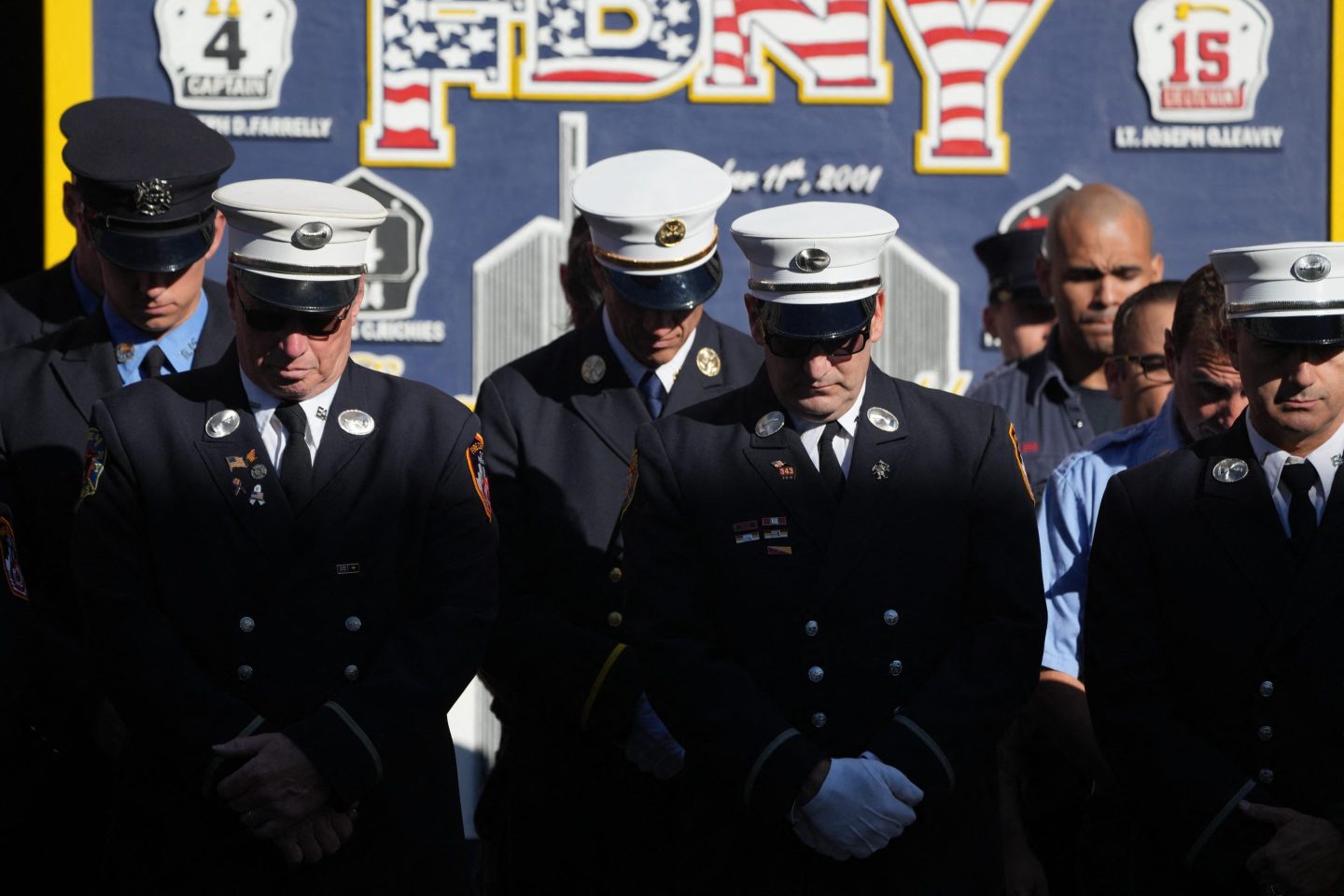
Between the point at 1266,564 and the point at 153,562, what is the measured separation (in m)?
2.09

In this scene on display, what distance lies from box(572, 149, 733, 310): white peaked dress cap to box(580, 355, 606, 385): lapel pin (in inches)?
8.3

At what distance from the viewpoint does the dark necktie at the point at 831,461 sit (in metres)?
3.58

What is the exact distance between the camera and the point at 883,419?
3.63 meters

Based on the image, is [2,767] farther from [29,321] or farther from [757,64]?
[757,64]

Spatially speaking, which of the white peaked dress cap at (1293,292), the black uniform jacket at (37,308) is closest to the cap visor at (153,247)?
the black uniform jacket at (37,308)

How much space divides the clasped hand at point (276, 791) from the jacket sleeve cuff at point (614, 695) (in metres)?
0.65

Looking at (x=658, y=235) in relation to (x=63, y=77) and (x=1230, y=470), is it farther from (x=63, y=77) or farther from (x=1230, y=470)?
(x=63, y=77)

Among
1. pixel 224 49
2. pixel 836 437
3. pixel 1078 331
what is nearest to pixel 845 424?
pixel 836 437

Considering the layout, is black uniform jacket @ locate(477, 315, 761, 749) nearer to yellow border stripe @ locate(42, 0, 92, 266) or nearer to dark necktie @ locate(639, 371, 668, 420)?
dark necktie @ locate(639, 371, 668, 420)

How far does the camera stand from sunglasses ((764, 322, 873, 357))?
353 centimetres

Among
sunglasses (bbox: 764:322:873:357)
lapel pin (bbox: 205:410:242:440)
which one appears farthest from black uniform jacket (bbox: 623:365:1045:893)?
lapel pin (bbox: 205:410:242:440)

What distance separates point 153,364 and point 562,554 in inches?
41.8

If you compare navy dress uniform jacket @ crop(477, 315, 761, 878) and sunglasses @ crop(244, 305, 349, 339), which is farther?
navy dress uniform jacket @ crop(477, 315, 761, 878)

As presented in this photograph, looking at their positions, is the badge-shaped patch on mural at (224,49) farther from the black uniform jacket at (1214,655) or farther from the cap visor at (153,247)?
the black uniform jacket at (1214,655)
